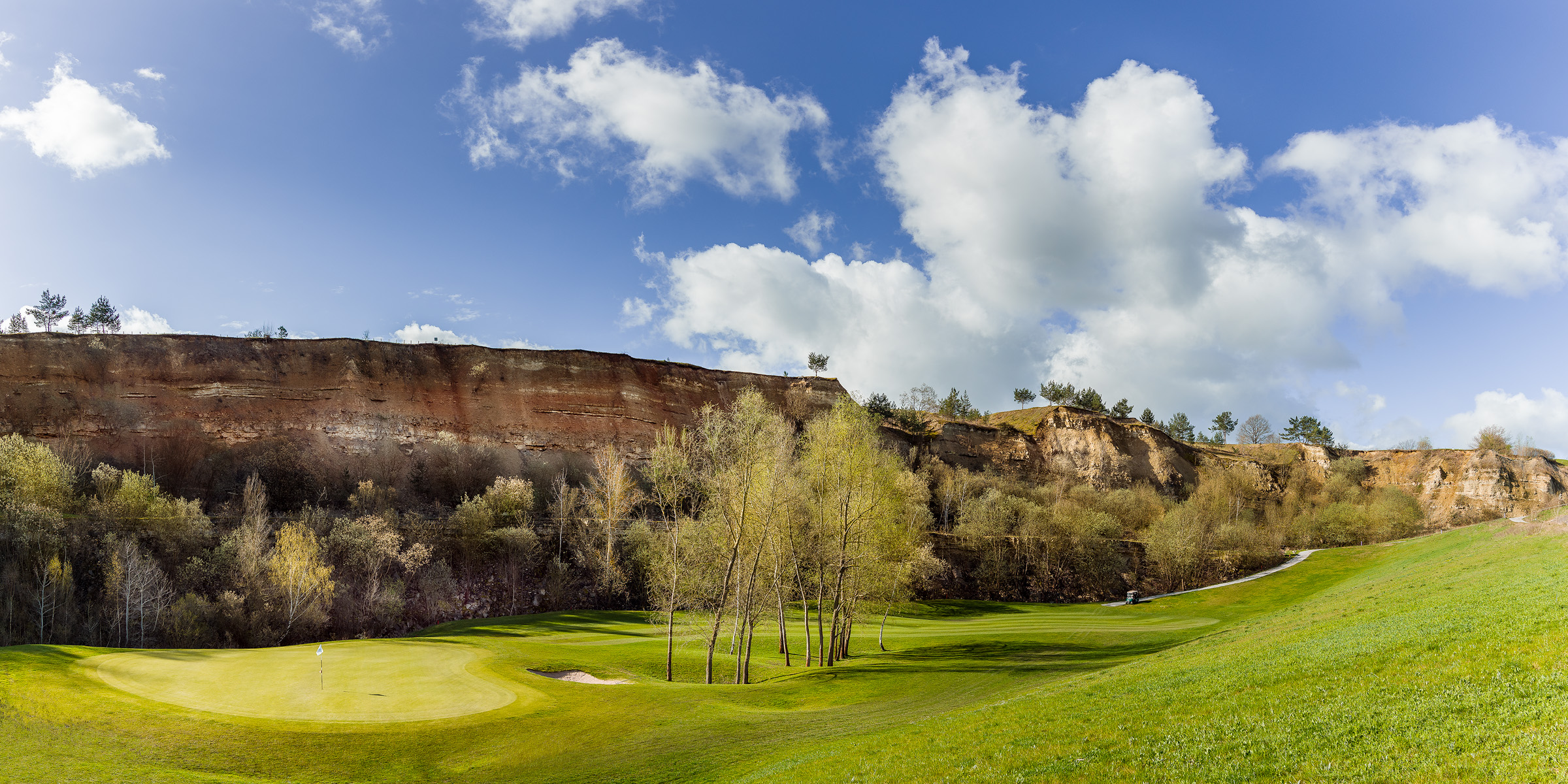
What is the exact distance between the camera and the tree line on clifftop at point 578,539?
2975 centimetres

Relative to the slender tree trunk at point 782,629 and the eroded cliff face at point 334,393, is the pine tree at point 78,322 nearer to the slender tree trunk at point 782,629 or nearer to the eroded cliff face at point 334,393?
the eroded cliff face at point 334,393

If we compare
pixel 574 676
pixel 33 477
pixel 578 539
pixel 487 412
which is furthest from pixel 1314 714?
pixel 487 412

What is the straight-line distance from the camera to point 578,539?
5172 centimetres

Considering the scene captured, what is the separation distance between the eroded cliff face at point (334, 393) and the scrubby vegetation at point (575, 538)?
190 cm

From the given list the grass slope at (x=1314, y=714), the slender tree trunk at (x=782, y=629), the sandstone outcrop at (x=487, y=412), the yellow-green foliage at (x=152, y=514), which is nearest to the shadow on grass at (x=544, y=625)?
the slender tree trunk at (x=782, y=629)

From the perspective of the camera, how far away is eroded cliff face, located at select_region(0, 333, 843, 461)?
1948 inches

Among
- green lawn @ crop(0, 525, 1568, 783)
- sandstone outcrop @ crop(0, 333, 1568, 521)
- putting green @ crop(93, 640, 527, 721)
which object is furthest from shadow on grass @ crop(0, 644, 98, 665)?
sandstone outcrop @ crop(0, 333, 1568, 521)

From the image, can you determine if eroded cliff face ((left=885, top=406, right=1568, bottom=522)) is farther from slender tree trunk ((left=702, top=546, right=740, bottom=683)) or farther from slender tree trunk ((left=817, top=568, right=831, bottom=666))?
slender tree trunk ((left=702, top=546, right=740, bottom=683))

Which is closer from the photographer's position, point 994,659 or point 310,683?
point 310,683

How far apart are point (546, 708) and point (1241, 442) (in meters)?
124

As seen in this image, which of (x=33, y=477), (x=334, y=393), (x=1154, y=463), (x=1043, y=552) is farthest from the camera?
(x=1154, y=463)

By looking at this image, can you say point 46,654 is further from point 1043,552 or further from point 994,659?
point 1043,552

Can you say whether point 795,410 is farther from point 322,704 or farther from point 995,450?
point 322,704

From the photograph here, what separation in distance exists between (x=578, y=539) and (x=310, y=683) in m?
31.1
